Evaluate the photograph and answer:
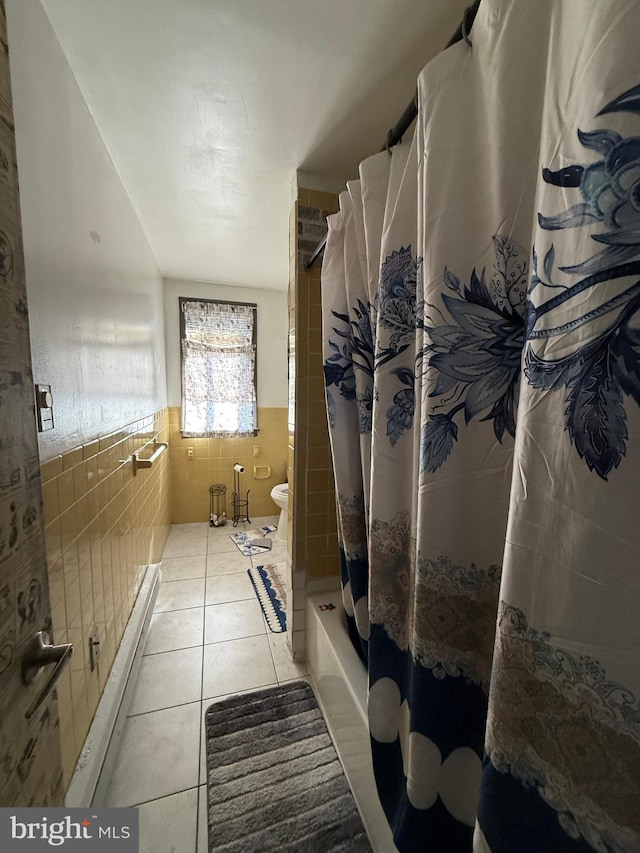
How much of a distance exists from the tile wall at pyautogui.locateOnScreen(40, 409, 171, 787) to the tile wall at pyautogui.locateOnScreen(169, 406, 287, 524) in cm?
116

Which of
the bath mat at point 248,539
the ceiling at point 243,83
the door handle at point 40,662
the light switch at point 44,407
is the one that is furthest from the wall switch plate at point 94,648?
the ceiling at point 243,83

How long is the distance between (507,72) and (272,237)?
5.37 ft

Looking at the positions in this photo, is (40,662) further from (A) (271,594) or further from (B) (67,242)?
(A) (271,594)

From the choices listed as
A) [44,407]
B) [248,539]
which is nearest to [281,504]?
[248,539]

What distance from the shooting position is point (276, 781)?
1.00 meters

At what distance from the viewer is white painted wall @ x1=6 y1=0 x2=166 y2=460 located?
2.29 feet

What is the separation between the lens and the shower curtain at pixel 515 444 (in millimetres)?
344

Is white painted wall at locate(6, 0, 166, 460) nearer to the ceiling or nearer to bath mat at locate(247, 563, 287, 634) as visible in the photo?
the ceiling

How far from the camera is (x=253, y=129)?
3.51 ft

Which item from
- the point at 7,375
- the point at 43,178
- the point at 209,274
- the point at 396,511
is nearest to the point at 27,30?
the point at 43,178

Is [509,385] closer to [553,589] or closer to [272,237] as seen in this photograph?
[553,589]

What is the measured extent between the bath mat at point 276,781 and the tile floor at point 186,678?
0.19 feet

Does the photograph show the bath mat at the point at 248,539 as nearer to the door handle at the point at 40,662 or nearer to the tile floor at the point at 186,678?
the tile floor at the point at 186,678

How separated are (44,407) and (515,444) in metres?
1.00
